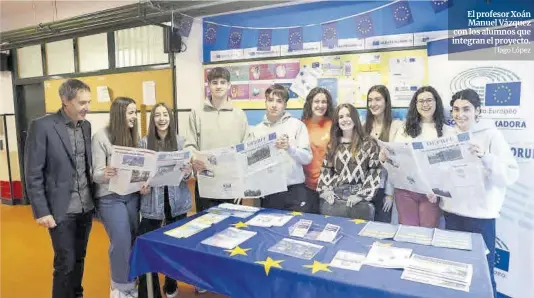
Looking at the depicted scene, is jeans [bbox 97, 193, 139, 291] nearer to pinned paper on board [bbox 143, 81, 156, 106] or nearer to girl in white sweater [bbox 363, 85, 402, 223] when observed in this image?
girl in white sweater [bbox 363, 85, 402, 223]

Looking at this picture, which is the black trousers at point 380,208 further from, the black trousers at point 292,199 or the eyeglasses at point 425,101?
the eyeglasses at point 425,101

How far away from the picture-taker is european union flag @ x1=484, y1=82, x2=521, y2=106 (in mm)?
2328

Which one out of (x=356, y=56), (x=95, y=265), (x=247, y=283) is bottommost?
(x=95, y=265)


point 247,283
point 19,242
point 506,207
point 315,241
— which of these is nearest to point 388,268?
point 315,241

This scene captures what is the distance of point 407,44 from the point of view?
2992 millimetres

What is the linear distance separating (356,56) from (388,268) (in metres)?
2.16

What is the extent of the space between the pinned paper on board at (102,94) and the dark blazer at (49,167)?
288 centimetres

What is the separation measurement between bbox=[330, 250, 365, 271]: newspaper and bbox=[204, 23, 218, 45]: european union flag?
2925 millimetres

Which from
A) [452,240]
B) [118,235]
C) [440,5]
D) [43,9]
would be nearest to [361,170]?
[452,240]

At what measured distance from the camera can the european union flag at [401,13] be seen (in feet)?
9.72

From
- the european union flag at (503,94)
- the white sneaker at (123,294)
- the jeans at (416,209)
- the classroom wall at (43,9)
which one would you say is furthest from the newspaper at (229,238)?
the classroom wall at (43,9)

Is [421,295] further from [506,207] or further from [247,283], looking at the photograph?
[506,207]

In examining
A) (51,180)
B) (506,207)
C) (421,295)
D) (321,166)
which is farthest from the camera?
(321,166)

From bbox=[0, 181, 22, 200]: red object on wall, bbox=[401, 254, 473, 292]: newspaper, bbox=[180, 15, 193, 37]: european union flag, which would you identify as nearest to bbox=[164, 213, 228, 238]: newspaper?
bbox=[401, 254, 473, 292]: newspaper
